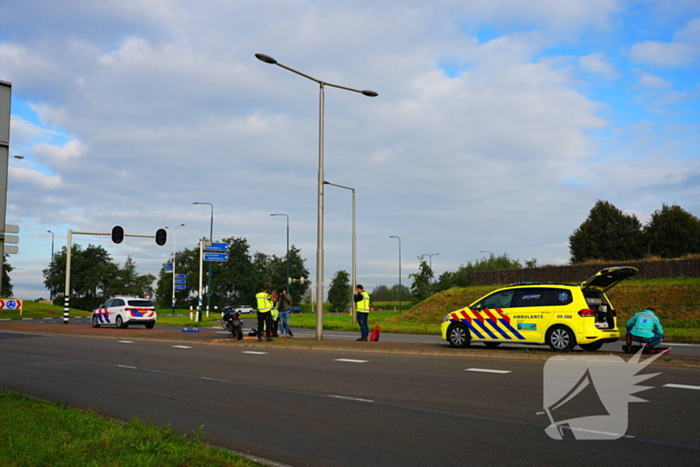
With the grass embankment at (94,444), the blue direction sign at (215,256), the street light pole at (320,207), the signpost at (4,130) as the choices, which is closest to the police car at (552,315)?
the street light pole at (320,207)

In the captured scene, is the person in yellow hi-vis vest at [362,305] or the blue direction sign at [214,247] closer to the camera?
the person in yellow hi-vis vest at [362,305]

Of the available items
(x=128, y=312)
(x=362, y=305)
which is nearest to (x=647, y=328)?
(x=362, y=305)

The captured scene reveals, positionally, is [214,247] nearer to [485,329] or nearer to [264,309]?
[264,309]

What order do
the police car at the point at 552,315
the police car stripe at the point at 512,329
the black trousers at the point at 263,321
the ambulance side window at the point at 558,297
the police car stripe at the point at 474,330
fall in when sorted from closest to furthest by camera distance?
1. the police car at the point at 552,315
2. the ambulance side window at the point at 558,297
3. the police car stripe at the point at 512,329
4. the police car stripe at the point at 474,330
5. the black trousers at the point at 263,321

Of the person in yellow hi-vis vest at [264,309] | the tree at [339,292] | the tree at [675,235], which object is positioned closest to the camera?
the person in yellow hi-vis vest at [264,309]

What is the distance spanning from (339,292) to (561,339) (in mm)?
74818

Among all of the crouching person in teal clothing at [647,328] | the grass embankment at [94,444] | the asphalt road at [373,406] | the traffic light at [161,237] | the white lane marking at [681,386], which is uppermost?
the traffic light at [161,237]

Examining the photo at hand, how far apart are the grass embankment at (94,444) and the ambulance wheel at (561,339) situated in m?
10.3

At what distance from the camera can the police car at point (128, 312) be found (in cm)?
3362

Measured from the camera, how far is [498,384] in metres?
Result: 10.2

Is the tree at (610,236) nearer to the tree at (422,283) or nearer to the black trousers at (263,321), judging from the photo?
the tree at (422,283)

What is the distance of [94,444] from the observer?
5984 millimetres

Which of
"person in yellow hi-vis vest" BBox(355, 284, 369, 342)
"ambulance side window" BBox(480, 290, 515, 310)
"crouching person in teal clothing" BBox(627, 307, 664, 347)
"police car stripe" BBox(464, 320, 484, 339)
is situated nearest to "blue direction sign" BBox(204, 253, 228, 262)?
"person in yellow hi-vis vest" BBox(355, 284, 369, 342)

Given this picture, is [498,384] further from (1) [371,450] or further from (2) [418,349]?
(2) [418,349]
